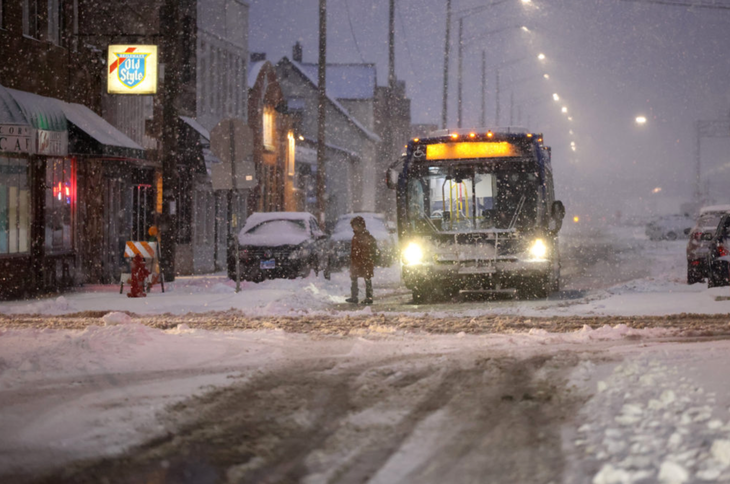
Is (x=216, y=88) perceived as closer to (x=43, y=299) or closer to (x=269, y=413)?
(x=43, y=299)

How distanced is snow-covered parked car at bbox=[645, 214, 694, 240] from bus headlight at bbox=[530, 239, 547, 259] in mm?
47055

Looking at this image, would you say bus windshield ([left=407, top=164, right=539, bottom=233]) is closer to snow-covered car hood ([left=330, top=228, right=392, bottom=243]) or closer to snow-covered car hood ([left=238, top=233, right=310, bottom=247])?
snow-covered car hood ([left=238, top=233, right=310, bottom=247])

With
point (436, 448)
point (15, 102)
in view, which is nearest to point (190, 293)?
point (15, 102)

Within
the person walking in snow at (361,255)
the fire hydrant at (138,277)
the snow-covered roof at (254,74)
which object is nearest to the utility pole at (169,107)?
the fire hydrant at (138,277)

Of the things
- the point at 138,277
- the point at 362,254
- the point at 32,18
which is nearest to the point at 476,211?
the point at 362,254

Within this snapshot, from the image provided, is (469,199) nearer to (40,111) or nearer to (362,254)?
(362,254)

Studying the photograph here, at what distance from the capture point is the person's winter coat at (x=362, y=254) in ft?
57.5

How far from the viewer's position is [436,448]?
19.5 ft

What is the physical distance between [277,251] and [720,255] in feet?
33.8

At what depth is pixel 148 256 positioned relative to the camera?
19188mm

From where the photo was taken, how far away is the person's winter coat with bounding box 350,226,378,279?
690 inches

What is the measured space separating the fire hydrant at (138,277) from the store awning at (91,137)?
2.87 metres

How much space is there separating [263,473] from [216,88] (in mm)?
30974

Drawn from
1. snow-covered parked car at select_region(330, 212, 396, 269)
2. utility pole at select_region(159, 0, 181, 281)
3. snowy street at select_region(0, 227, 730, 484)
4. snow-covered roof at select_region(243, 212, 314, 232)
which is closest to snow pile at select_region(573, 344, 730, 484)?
snowy street at select_region(0, 227, 730, 484)
